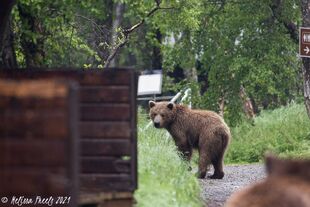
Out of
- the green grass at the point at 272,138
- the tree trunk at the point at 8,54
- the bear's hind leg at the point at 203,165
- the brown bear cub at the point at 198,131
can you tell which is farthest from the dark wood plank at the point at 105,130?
the green grass at the point at 272,138

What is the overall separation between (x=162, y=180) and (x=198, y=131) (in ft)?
21.2

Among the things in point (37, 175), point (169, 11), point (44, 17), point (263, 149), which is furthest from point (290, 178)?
point (169, 11)

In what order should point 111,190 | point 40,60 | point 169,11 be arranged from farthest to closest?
point 169,11
point 40,60
point 111,190

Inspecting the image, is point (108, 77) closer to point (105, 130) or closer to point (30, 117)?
point (105, 130)

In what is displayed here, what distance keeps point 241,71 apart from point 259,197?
1631 cm

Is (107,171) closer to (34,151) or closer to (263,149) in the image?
(34,151)

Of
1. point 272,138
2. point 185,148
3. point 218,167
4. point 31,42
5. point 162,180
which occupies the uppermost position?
point 31,42

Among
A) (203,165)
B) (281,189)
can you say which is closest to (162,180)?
(281,189)

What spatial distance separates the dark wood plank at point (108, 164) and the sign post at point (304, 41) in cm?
999

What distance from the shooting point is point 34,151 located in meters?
7.23

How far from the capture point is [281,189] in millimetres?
7285

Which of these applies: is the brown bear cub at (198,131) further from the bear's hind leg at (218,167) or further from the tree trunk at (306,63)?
the tree trunk at (306,63)

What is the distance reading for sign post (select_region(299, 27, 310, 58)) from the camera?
19.7 meters

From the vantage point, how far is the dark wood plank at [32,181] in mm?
7121
